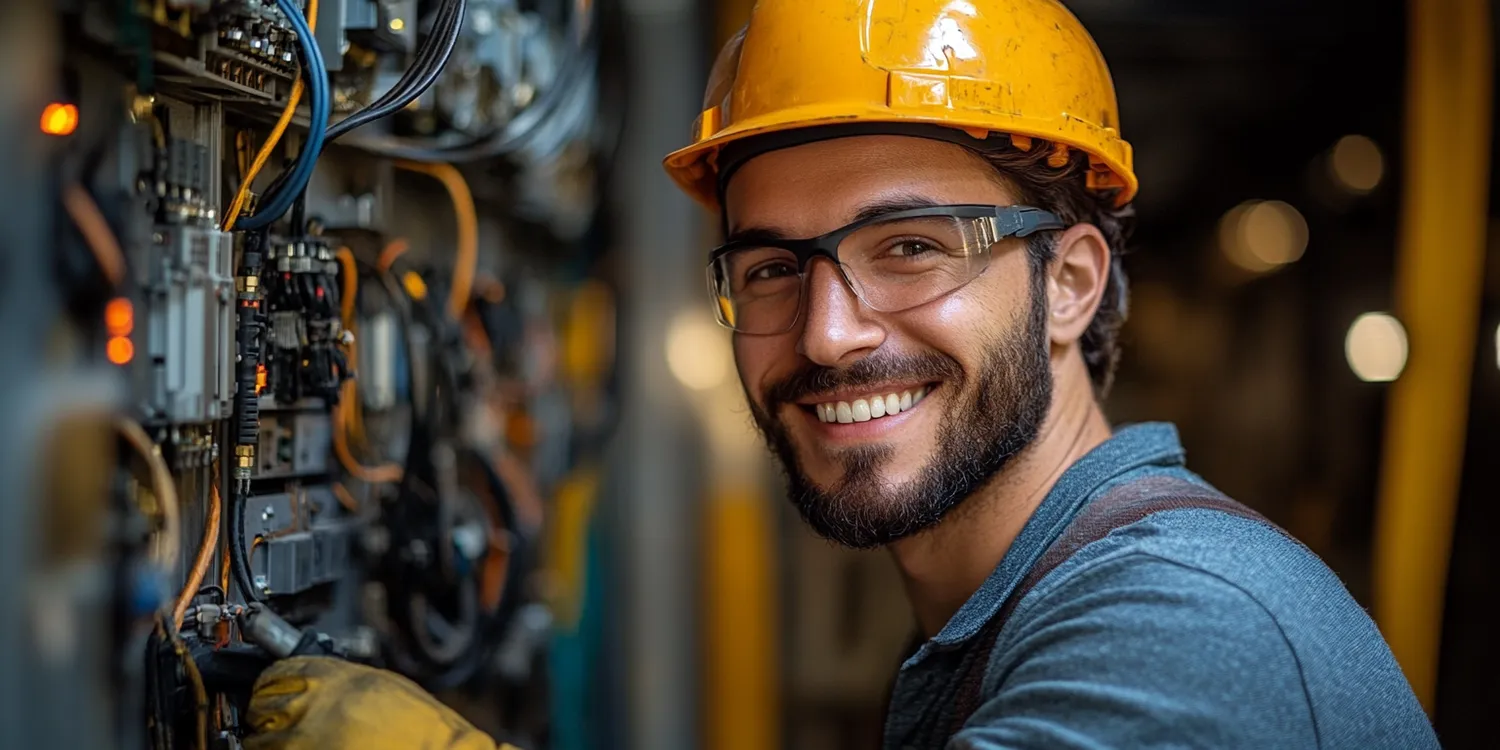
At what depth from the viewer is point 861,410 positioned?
1293mm

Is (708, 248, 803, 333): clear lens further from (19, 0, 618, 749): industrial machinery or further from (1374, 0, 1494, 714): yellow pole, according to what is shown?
(1374, 0, 1494, 714): yellow pole

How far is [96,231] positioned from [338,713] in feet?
1.55

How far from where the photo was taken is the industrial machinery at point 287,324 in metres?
0.96

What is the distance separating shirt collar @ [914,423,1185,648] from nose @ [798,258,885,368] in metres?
0.26

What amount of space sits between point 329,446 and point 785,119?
683mm

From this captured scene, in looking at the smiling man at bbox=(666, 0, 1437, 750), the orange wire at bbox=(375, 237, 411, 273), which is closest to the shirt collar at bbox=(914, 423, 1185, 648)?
the smiling man at bbox=(666, 0, 1437, 750)

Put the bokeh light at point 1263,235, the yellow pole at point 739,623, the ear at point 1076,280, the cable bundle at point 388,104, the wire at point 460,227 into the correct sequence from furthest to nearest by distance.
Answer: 1. the bokeh light at point 1263,235
2. the yellow pole at point 739,623
3. the wire at point 460,227
4. the ear at point 1076,280
5. the cable bundle at point 388,104

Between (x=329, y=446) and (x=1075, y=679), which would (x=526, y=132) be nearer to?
(x=329, y=446)

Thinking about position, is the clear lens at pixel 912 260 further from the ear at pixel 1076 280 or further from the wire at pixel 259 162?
the wire at pixel 259 162

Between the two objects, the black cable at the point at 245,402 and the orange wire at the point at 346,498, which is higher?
the black cable at the point at 245,402

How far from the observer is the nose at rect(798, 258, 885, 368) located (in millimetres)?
1257

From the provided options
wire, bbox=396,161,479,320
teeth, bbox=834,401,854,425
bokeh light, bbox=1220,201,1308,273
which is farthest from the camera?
bokeh light, bbox=1220,201,1308,273

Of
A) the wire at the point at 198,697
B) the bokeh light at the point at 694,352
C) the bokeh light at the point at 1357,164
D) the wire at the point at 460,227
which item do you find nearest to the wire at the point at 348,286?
the wire at the point at 460,227

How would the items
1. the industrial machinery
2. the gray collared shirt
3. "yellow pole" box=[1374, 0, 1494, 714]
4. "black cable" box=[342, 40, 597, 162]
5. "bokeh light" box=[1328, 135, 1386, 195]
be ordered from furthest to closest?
"bokeh light" box=[1328, 135, 1386, 195], "yellow pole" box=[1374, 0, 1494, 714], "black cable" box=[342, 40, 597, 162], the industrial machinery, the gray collared shirt
